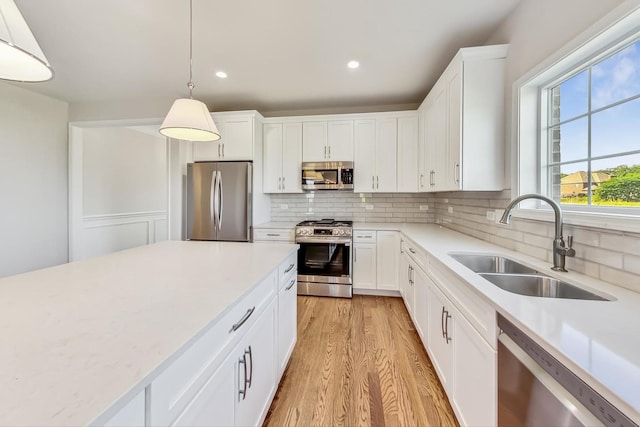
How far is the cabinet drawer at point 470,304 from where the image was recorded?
1.04m

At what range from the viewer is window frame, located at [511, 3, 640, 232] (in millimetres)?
1137

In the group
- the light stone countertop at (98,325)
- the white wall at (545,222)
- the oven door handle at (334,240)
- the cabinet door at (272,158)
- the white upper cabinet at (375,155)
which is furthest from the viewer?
the cabinet door at (272,158)

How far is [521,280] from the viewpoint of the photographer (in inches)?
54.6

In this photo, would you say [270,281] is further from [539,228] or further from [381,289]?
[381,289]

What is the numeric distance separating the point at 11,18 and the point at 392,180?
329cm

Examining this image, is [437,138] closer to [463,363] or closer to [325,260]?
[325,260]

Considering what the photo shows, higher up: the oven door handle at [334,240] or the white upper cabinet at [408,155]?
the white upper cabinet at [408,155]

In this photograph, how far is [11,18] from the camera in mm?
929

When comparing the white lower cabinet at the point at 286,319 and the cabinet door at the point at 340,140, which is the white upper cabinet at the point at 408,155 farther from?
the white lower cabinet at the point at 286,319

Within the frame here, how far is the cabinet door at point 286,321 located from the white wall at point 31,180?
12.1 feet

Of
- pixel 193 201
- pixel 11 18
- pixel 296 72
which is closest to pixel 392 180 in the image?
pixel 296 72

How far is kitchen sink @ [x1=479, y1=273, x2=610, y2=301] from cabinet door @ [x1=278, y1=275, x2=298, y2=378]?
1192 mm

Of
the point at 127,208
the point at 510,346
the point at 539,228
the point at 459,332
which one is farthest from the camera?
the point at 127,208

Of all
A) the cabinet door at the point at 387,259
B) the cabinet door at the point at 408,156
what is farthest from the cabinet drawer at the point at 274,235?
the cabinet door at the point at 408,156
